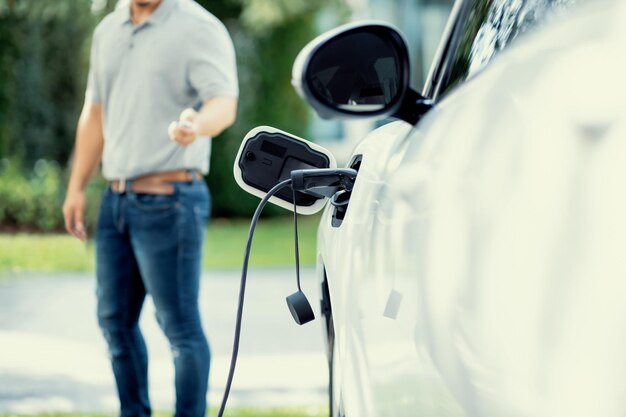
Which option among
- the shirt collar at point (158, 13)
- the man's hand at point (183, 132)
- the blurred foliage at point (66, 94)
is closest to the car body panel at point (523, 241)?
the man's hand at point (183, 132)

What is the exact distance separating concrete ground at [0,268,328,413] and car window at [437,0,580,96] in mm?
3375

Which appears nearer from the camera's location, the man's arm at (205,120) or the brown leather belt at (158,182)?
the man's arm at (205,120)

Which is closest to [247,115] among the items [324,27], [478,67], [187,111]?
[324,27]

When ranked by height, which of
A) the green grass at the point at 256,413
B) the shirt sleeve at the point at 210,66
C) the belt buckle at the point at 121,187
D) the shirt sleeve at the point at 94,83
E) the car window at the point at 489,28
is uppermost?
the car window at the point at 489,28

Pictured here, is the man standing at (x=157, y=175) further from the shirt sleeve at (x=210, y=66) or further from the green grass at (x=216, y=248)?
the green grass at (x=216, y=248)

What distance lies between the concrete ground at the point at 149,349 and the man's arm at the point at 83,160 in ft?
4.33

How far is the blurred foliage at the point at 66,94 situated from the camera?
16125 mm

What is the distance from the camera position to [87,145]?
4715 mm

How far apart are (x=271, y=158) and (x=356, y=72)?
749 mm

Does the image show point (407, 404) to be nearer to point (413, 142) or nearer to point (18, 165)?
point (413, 142)

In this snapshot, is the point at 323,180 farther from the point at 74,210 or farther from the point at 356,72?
the point at 74,210

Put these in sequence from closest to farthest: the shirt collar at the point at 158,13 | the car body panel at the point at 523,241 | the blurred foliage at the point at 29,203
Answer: the car body panel at the point at 523,241 → the shirt collar at the point at 158,13 → the blurred foliage at the point at 29,203

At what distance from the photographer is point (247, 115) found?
16.2m

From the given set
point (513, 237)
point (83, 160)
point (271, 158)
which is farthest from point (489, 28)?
point (83, 160)
